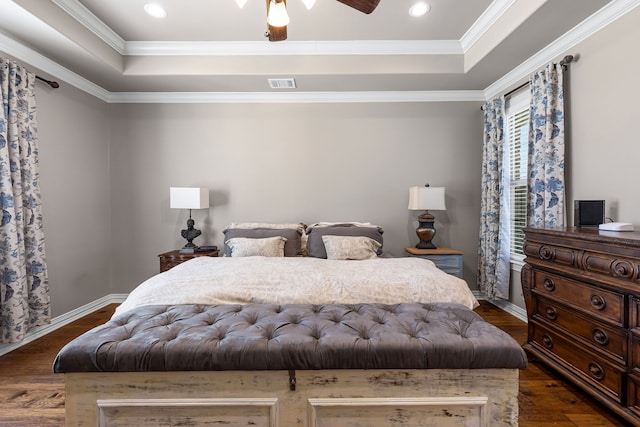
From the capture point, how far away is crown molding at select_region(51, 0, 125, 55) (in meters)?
2.53

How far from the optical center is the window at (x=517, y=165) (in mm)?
3272

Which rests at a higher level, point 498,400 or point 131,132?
point 131,132

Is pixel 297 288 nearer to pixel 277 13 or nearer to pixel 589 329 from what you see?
pixel 277 13

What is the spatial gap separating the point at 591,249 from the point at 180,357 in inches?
87.8

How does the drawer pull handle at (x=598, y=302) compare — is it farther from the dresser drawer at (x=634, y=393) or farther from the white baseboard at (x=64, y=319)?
the white baseboard at (x=64, y=319)

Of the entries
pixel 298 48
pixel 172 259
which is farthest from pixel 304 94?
pixel 172 259

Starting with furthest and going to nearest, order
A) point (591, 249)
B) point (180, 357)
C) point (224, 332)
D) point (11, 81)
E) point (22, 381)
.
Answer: point (11, 81) < point (22, 381) < point (591, 249) < point (224, 332) < point (180, 357)

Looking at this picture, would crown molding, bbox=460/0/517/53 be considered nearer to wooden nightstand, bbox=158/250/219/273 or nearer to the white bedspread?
the white bedspread

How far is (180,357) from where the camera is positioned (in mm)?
1232

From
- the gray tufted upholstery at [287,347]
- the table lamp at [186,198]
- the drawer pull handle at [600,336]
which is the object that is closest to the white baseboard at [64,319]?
the table lamp at [186,198]

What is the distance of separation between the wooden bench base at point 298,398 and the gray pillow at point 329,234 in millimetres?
1926

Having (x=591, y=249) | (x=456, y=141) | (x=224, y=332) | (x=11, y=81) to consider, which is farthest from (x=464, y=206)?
(x=11, y=81)

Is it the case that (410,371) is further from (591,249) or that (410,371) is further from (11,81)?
(11,81)

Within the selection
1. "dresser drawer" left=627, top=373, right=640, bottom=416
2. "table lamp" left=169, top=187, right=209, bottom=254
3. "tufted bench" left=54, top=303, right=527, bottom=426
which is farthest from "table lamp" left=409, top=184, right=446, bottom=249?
"table lamp" left=169, top=187, right=209, bottom=254
